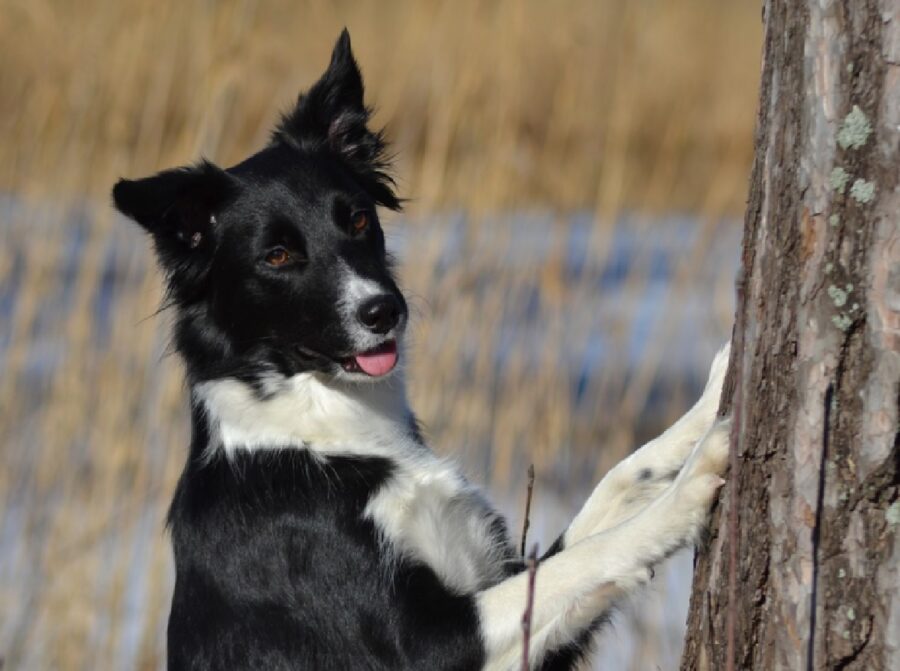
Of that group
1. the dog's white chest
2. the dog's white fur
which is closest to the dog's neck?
the dog's white fur

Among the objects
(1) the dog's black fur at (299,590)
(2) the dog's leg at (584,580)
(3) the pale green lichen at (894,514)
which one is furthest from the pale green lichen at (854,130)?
(1) the dog's black fur at (299,590)

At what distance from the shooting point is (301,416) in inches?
109

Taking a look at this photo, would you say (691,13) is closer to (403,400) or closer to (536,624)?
(403,400)

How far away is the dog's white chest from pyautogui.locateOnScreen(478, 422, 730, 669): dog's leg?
0.19 m

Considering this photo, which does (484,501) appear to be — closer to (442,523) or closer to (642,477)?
(442,523)

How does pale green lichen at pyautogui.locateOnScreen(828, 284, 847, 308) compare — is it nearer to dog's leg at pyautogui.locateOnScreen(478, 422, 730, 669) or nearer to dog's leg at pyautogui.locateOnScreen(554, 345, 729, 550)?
dog's leg at pyautogui.locateOnScreen(478, 422, 730, 669)

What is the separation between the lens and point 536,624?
232 centimetres

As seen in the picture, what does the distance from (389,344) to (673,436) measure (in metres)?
0.65

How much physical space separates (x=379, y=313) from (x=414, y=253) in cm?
166

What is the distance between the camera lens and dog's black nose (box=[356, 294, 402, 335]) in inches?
105

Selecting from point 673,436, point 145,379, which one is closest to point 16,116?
point 145,379

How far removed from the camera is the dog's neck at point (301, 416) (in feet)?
8.84

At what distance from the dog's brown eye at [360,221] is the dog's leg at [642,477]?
0.83 metres

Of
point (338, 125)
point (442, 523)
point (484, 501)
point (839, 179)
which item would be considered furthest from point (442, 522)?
point (839, 179)
